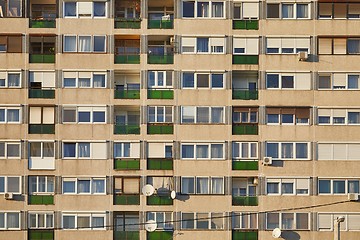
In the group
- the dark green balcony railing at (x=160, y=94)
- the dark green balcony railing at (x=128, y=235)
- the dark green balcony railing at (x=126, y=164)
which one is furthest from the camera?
the dark green balcony railing at (x=160, y=94)

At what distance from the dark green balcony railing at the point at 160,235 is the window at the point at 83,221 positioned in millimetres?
3000

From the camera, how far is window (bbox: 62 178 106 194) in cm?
5944

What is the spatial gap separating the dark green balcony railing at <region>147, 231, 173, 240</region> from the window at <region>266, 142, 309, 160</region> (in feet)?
26.9

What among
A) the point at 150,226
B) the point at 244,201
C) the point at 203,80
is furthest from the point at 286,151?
the point at 150,226

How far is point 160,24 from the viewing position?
6041 cm

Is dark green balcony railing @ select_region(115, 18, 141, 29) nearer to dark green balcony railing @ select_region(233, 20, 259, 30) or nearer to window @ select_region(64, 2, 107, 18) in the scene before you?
window @ select_region(64, 2, 107, 18)

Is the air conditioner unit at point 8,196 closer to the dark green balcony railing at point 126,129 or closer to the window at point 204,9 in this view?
the dark green balcony railing at point 126,129

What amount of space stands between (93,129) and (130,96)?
323 centimetres

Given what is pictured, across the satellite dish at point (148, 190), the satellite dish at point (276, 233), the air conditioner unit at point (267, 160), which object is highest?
the air conditioner unit at point (267, 160)

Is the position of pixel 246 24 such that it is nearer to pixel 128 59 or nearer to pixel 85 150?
pixel 128 59

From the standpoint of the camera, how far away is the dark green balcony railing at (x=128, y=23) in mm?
60344

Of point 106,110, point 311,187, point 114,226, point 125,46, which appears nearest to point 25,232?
point 114,226

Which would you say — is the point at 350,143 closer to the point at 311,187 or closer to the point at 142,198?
the point at 311,187

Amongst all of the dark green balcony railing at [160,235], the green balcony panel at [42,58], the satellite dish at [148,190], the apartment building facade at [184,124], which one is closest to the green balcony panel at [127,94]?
the apartment building facade at [184,124]
